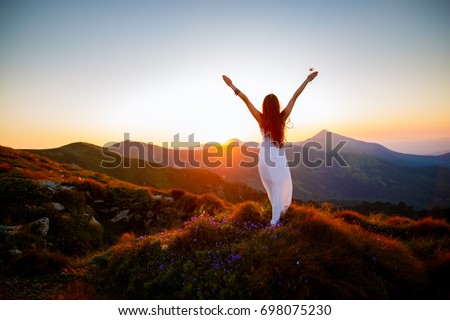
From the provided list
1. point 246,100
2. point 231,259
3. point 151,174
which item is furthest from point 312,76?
point 151,174

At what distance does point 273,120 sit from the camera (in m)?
8.24

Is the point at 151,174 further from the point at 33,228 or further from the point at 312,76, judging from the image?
the point at 312,76

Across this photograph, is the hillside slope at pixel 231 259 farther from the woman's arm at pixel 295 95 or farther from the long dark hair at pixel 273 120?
the woman's arm at pixel 295 95

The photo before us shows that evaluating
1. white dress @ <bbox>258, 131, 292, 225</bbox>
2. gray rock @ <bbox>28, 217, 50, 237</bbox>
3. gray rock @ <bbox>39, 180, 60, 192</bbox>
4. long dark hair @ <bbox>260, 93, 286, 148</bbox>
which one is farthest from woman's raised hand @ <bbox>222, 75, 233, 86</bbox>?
gray rock @ <bbox>39, 180, 60, 192</bbox>

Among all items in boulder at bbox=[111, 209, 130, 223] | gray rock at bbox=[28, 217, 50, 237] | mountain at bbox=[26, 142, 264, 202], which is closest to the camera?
gray rock at bbox=[28, 217, 50, 237]

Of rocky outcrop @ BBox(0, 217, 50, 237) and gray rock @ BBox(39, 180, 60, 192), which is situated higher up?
gray rock @ BBox(39, 180, 60, 192)

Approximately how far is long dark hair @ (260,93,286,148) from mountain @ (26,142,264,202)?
255 feet

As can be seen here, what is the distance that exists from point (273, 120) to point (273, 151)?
3.17 ft

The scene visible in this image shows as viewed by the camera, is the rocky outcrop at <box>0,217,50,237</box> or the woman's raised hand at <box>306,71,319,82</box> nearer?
the woman's raised hand at <box>306,71,319,82</box>

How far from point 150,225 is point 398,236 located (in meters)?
11.1

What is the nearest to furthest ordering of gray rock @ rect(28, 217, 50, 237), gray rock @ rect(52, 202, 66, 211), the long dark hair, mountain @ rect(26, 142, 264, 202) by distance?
the long dark hair < gray rock @ rect(28, 217, 50, 237) < gray rock @ rect(52, 202, 66, 211) < mountain @ rect(26, 142, 264, 202)

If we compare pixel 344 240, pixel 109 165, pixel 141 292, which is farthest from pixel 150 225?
pixel 109 165

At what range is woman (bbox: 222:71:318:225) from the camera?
8.27 meters

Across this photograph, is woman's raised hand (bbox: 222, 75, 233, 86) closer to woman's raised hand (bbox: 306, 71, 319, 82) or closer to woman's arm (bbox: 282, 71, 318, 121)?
woman's arm (bbox: 282, 71, 318, 121)
